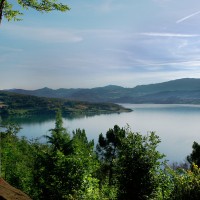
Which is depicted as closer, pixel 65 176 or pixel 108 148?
pixel 65 176

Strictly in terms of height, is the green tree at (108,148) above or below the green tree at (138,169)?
below

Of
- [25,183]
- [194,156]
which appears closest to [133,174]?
[25,183]

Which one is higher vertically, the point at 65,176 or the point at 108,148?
the point at 65,176

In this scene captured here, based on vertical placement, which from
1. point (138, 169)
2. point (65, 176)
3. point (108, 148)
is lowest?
point (108, 148)

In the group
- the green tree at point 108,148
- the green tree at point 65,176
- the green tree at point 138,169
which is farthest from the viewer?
the green tree at point 108,148

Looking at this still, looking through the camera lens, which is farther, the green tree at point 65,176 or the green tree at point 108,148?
the green tree at point 108,148

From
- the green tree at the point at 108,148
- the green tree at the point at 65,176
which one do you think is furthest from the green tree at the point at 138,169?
the green tree at the point at 108,148

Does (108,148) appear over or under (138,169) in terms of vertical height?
under

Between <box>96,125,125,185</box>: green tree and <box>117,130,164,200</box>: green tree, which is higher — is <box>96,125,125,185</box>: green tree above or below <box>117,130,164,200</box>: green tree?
below

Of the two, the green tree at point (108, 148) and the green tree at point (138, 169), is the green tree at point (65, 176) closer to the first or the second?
the green tree at point (138, 169)

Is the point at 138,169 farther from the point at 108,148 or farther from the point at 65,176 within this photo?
the point at 108,148

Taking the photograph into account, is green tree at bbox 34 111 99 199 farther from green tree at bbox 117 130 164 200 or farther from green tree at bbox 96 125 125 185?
green tree at bbox 96 125 125 185

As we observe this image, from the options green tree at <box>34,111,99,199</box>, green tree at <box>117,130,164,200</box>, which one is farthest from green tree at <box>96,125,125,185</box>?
green tree at <box>117,130,164,200</box>

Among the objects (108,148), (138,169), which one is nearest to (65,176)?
(138,169)
